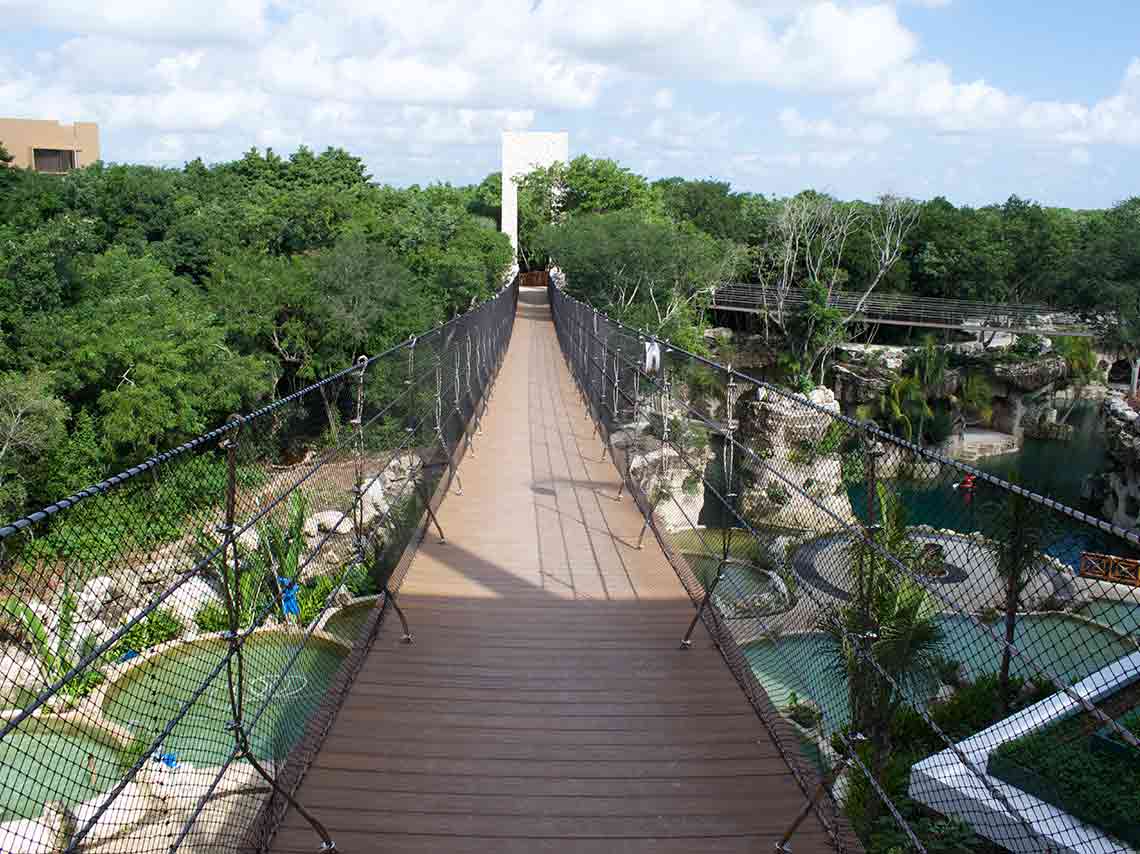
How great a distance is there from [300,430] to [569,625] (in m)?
19.5

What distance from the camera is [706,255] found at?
32.6 metres

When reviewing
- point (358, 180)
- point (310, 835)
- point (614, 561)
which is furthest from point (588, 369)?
point (358, 180)

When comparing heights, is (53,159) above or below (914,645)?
above

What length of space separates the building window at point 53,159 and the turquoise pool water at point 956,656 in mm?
52962

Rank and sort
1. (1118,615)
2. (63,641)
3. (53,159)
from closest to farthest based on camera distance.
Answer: (63,641) < (1118,615) < (53,159)

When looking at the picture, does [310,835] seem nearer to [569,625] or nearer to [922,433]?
[569,625]

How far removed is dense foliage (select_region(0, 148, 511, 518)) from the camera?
1797cm

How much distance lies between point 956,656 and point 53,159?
56176 millimetres

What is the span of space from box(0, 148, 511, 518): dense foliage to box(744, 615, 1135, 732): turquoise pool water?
13.3 meters

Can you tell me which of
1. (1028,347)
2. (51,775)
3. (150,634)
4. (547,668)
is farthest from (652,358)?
(1028,347)

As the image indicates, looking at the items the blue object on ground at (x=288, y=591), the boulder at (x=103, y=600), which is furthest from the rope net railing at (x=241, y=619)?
the boulder at (x=103, y=600)

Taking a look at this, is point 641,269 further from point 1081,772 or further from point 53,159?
point 53,159

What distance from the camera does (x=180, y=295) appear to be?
81.5 ft

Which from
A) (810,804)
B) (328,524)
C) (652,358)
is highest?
(652,358)
